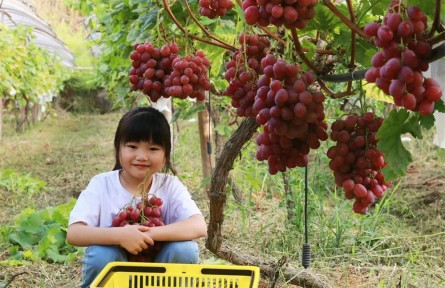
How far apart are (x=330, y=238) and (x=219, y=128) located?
3.30 ft

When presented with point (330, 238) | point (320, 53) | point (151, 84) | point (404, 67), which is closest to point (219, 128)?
point (330, 238)

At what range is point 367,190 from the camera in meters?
1.33

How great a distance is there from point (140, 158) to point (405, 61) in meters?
1.55

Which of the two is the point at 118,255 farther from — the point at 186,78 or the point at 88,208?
the point at 186,78

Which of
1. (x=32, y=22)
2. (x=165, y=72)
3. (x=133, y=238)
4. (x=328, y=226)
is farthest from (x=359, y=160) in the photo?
(x=32, y=22)

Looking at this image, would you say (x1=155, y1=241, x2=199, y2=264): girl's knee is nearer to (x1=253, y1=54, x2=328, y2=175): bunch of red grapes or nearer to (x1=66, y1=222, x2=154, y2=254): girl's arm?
(x1=66, y1=222, x2=154, y2=254): girl's arm

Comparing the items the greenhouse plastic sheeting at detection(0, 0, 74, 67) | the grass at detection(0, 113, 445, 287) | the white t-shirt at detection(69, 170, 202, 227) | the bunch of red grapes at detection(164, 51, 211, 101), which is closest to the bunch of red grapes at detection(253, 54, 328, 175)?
the grass at detection(0, 113, 445, 287)

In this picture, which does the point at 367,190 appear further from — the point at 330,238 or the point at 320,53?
the point at 330,238

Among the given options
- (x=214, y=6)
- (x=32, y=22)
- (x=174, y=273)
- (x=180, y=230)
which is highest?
(x=32, y=22)

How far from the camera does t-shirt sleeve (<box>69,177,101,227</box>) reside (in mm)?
2328

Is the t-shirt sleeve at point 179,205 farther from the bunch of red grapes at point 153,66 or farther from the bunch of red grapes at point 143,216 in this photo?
the bunch of red grapes at point 153,66

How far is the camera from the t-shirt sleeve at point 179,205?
2422mm

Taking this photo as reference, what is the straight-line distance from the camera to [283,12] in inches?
40.1

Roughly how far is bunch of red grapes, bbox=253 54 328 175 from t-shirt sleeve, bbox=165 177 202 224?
3.68 ft
